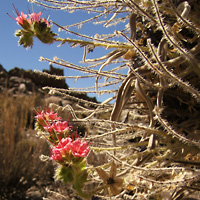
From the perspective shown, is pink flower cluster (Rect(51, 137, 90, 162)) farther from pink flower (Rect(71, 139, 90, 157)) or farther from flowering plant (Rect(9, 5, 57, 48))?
flowering plant (Rect(9, 5, 57, 48))

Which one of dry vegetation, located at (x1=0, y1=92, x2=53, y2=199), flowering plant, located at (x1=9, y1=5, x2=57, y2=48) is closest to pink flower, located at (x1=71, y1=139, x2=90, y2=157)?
flowering plant, located at (x1=9, y1=5, x2=57, y2=48)

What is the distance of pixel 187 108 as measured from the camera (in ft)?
1.54

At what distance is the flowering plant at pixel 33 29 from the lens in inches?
15.5

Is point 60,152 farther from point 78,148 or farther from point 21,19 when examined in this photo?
point 21,19

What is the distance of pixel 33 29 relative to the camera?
40 cm

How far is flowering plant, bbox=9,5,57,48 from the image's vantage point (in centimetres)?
39

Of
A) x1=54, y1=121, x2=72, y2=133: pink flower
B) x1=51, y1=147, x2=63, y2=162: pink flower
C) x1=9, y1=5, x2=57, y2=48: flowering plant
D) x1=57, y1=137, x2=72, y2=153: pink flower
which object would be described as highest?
x1=9, y1=5, x2=57, y2=48: flowering plant

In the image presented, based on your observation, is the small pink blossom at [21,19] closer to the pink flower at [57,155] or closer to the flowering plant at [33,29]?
the flowering plant at [33,29]

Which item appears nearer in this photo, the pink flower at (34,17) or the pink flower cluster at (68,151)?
the pink flower cluster at (68,151)

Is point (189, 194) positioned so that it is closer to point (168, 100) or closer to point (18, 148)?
point (168, 100)

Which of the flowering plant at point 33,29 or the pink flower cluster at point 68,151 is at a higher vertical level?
the flowering plant at point 33,29

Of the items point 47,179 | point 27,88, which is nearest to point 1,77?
point 27,88

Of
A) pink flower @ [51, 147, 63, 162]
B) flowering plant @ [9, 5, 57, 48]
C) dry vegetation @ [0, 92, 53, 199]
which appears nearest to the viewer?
pink flower @ [51, 147, 63, 162]

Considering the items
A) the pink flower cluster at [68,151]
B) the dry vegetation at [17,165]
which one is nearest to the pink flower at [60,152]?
the pink flower cluster at [68,151]
